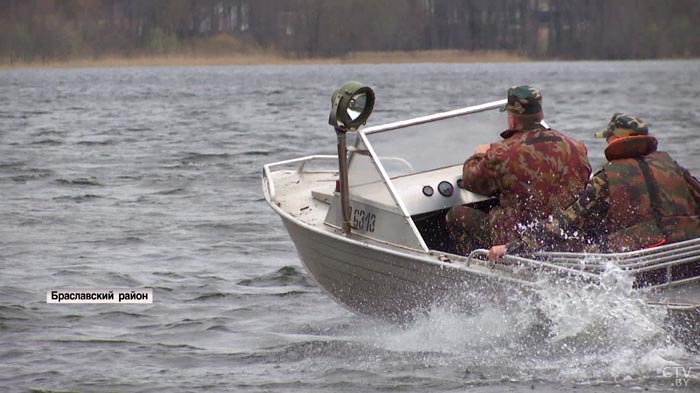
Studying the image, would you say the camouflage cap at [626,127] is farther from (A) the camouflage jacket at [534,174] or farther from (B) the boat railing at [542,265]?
(B) the boat railing at [542,265]

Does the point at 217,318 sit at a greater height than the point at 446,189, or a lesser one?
lesser

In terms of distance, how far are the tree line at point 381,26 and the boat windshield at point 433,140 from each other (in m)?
119

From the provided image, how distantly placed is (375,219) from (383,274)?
1.33 ft

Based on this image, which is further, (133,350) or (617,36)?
(617,36)

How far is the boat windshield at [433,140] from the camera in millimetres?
9602

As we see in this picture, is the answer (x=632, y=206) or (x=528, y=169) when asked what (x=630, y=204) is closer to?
(x=632, y=206)

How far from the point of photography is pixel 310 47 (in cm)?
13175

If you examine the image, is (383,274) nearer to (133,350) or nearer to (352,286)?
(352,286)

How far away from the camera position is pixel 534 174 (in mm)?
8211

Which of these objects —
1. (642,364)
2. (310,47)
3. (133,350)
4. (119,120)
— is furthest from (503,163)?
(310,47)

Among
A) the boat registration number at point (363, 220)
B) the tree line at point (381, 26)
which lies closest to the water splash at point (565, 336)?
the boat registration number at point (363, 220)

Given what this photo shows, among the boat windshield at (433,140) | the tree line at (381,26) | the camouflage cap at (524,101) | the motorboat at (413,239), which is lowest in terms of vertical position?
the tree line at (381,26)

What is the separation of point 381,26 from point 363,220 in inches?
4937

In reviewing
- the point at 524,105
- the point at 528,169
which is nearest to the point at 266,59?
the point at 524,105
